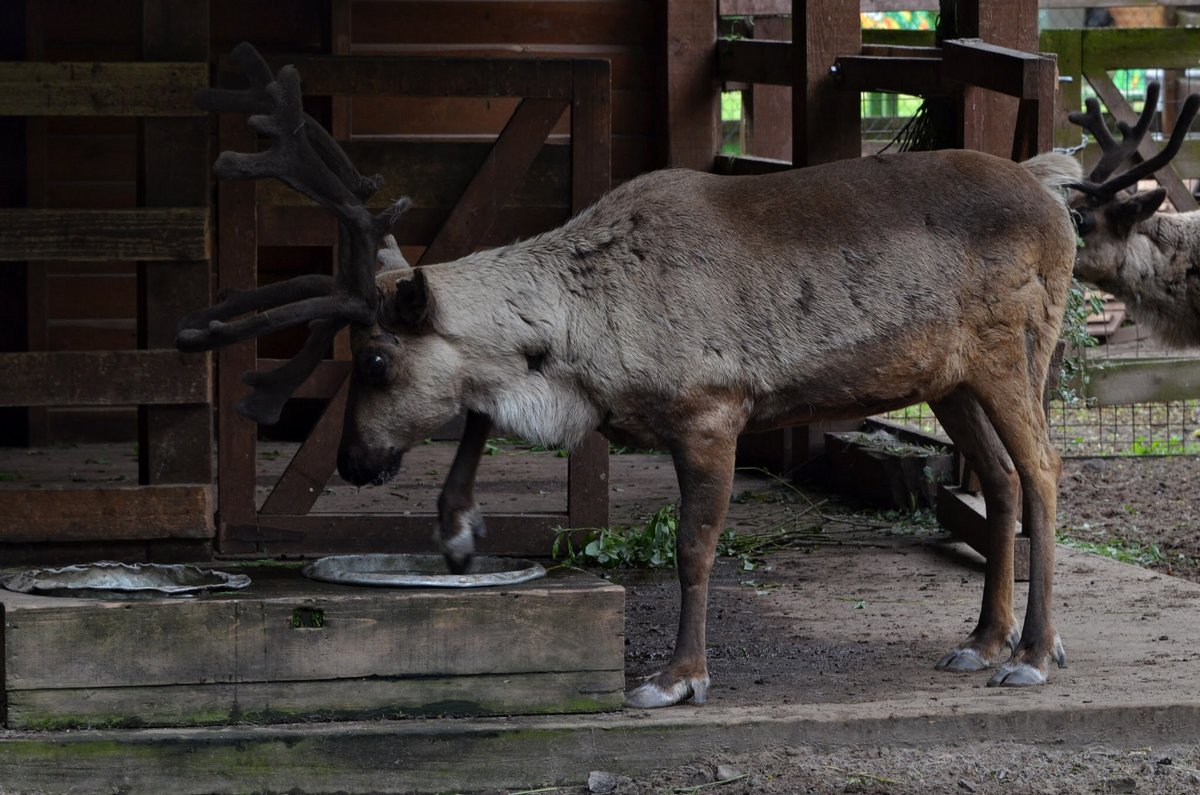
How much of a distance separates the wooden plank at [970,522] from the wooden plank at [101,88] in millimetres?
3685

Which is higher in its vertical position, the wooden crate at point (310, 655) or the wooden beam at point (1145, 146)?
the wooden beam at point (1145, 146)

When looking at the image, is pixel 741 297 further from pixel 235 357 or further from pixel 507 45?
pixel 507 45

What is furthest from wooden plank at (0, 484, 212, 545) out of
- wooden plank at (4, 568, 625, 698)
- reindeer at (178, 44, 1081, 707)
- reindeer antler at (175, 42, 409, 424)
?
wooden plank at (4, 568, 625, 698)

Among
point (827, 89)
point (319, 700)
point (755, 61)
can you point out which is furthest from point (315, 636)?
point (755, 61)

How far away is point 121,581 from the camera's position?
4930 mm

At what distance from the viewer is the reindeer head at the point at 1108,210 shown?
8.42 metres

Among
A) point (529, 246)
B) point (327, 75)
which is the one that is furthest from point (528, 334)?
point (327, 75)

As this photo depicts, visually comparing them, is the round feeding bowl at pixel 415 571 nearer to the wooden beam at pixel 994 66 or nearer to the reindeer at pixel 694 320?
the reindeer at pixel 694 320

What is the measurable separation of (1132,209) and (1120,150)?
332 millimetres

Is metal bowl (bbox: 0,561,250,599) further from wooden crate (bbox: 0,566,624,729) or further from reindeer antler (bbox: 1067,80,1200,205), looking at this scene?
reindeer antler (bbox: 1067,80,1200,205)

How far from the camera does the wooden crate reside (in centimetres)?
438

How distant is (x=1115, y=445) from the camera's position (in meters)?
10.5

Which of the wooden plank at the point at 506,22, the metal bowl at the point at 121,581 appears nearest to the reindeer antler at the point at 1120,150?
the wooden plank at the point at 506,22

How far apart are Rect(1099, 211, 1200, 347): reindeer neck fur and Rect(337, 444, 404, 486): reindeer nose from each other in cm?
517
